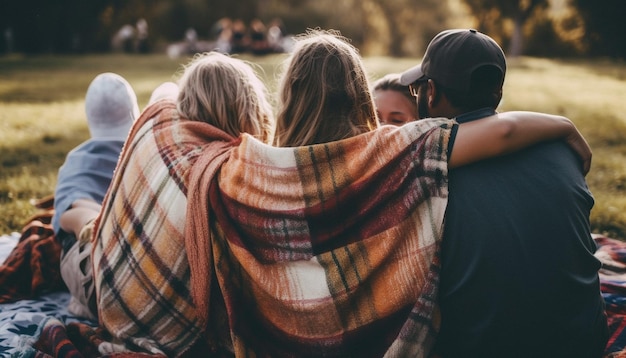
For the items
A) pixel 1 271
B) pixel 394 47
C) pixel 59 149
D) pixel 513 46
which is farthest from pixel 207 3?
pixel 1 271

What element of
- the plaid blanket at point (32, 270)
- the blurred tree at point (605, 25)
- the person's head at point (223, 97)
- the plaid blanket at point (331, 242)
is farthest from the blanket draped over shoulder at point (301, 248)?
the blurred tree at point (605, 25)

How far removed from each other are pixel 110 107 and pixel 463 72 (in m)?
2.63

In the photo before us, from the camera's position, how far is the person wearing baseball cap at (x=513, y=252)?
221 centimetres

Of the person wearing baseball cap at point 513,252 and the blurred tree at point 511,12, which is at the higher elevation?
the person wearing baseball cap at point 513,252

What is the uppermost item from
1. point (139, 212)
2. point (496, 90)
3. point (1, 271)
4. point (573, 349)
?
point (496, 90)

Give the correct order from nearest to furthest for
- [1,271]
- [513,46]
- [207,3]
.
Answer: [1,271] < [513,46] < [207,3]

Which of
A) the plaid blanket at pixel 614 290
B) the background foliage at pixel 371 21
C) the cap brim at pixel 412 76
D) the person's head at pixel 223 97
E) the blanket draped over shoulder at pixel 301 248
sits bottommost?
the background foliage at pixel 371 21

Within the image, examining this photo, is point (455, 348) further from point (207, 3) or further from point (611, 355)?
point (207, 3)

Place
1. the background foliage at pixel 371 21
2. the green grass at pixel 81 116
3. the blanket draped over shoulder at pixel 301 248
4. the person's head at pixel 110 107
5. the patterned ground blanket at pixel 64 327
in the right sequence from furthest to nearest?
the background foliage at pixel 371 21, the green grass at pixel 81 116, the person's head at pixel 110 107, the patterned ground blanket at pixel 64 327, the blanket draped over shoulder at pixel 301 248

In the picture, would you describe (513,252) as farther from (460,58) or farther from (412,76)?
(412,76)

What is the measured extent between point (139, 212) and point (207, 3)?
33.5 metres

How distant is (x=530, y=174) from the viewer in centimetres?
227

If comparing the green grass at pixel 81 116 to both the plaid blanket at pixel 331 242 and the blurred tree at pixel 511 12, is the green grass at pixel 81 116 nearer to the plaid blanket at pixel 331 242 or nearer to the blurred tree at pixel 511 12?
the plaid blanket at pixel 331 242

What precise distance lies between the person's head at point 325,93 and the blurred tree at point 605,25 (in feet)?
91.6
